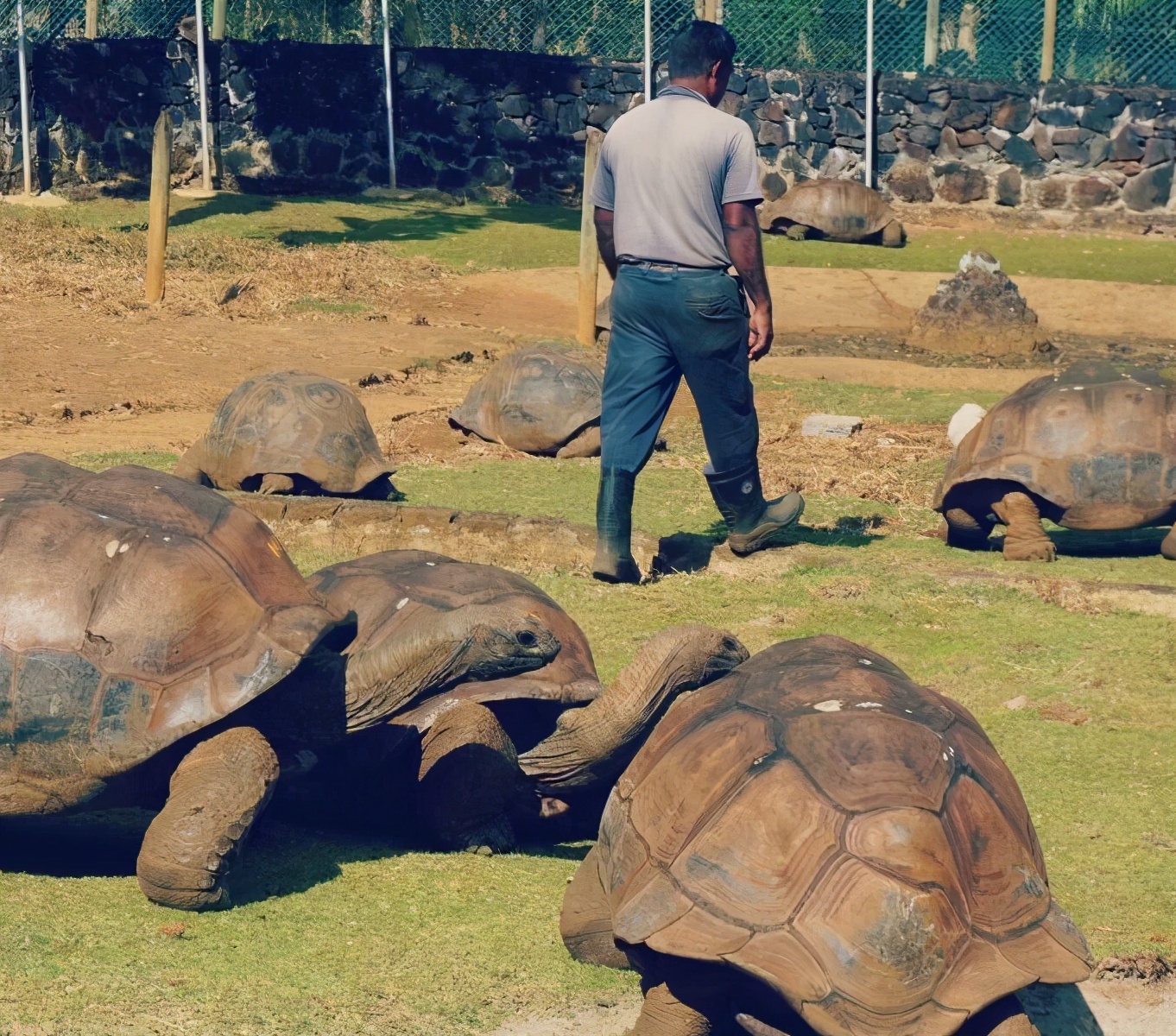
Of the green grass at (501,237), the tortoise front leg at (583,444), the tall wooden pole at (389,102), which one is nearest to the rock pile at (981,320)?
the green grass at (501,237)

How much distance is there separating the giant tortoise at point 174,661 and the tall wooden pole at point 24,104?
1459 cm

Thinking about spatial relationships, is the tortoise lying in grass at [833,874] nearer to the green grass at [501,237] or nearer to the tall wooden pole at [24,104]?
the green grass at [501,237]

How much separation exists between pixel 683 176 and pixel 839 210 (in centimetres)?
1225

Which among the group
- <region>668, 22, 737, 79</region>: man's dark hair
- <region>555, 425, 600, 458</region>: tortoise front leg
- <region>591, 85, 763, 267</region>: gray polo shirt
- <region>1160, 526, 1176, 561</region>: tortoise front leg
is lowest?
<region>1160, 526, 1176, 561</region>: tortoise front leg

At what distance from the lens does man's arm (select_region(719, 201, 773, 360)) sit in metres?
6.49

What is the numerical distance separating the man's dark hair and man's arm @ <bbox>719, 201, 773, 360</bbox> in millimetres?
541

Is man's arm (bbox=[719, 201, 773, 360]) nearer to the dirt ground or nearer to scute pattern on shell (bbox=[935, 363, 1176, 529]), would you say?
scute pattern on shell (bbox=[935, 363, 1176, 529])

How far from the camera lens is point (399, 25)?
22.9 m

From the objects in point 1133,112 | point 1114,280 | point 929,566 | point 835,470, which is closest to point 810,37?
point 1133,112

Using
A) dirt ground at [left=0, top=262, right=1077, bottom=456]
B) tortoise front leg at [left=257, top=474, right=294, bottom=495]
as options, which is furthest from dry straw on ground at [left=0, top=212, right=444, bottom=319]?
tortoise front leg at [left=257, top=474, right=294, bottom=495]

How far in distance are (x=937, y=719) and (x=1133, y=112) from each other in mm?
16993

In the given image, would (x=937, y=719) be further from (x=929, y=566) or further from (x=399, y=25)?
(x=399, y=25)

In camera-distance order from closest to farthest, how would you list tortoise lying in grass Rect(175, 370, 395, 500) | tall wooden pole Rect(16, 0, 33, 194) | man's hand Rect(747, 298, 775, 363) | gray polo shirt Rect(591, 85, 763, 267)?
gray polo shirt Rect(591, 85, 763, 267), man's hand Rect(747, 298, 775, 363), tortoise lying in grass Rect(175, 370, 395, 500), tall wooden pole Rect(16, 0, 33, 194)

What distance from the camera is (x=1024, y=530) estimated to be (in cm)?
750
